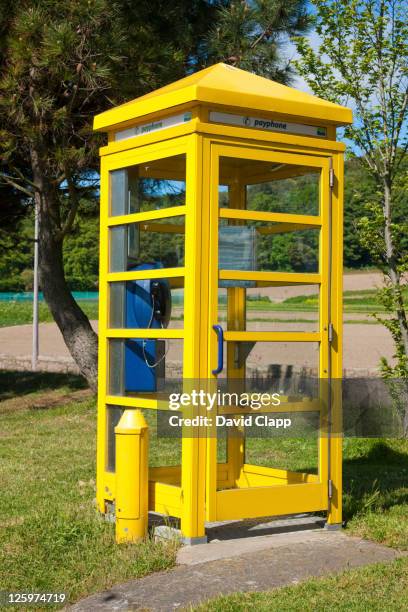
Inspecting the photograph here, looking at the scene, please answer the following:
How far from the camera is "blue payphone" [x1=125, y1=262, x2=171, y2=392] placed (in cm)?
676

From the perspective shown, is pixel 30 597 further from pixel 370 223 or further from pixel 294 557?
pixel 370 223

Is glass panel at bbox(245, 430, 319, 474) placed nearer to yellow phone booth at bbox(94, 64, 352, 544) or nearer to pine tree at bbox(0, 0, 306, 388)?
yellow phone booth at bbox(94, 64, 352, 544)

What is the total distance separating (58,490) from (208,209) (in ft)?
10.6

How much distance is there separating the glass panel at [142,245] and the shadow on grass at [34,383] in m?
10.1

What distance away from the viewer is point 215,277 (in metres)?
6.20

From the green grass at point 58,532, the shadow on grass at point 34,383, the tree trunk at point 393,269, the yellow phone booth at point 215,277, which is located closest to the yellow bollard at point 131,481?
the yellow phone booth at point 215,277

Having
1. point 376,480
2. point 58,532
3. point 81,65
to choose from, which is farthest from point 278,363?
point 81,65

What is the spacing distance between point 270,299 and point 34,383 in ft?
37.9

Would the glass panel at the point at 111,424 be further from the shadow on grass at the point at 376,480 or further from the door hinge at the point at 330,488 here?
the shadow on grass at the point at 376,480

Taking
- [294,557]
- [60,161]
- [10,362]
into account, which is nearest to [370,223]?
[60,161]

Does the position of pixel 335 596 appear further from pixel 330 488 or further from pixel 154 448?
pixel 154 448

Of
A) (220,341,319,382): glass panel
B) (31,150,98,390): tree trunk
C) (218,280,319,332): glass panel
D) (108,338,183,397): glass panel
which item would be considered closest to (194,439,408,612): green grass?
(220,341,319,382): glass panel

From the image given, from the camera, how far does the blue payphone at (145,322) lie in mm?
6762

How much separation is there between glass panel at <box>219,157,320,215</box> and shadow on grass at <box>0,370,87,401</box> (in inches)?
409
